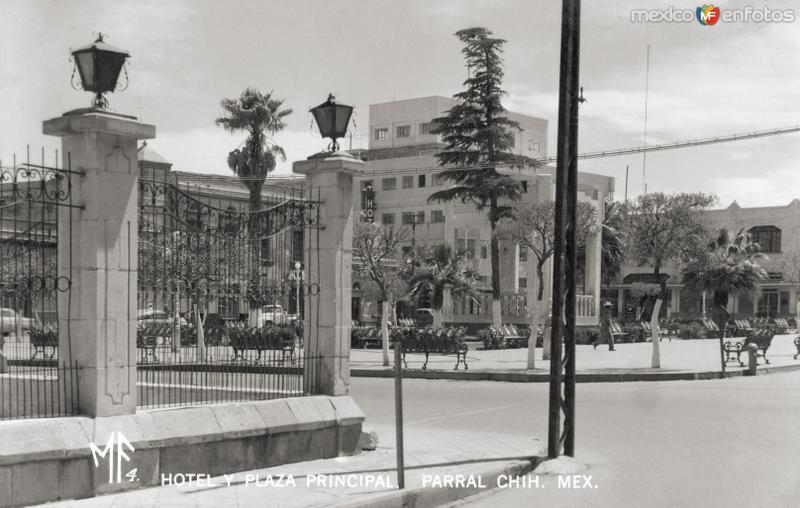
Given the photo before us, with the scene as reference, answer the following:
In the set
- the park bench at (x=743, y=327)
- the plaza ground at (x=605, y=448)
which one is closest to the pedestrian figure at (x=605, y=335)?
the park bench at (x=743, y=327)

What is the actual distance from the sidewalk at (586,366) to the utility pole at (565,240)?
473 inches

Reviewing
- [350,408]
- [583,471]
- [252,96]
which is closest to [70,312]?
[350,408]

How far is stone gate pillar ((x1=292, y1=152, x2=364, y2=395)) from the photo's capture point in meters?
10.6

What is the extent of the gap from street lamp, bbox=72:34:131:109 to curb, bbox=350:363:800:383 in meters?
15.8

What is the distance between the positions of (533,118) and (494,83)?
39.9 meters

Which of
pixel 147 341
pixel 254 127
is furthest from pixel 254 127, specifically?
pixel 147 341

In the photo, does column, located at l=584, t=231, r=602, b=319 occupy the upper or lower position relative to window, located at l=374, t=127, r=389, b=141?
lower

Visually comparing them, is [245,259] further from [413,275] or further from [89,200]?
[413,275]

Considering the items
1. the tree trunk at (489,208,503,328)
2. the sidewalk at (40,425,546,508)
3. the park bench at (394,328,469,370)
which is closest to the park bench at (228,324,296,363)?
the sidewalk at (40,425,546,508)

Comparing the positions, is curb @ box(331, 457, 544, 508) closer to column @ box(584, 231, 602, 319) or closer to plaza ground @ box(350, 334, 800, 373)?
plaza ground @ box(350, 334, 800, 373)

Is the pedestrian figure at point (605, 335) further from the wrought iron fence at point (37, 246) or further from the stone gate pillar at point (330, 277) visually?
the wrought iron fence at point (37, 246)

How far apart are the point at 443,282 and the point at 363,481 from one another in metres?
33.9

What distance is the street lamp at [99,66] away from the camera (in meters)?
8.23

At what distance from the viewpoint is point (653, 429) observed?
44.5 ft
